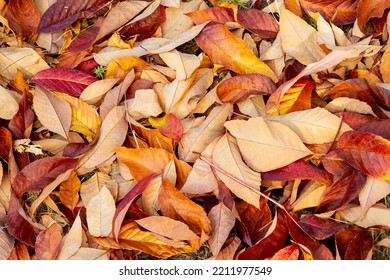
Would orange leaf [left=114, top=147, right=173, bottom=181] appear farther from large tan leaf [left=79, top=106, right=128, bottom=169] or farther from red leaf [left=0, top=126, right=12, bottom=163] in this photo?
red leaf [left=0, top=126, right=12, bottom=163]

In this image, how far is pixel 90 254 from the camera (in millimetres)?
1355

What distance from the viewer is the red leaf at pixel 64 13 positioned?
1469mm

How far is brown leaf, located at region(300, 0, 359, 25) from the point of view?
Answer: 147 centimetres

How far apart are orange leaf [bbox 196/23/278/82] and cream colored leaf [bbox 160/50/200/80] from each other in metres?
0.04

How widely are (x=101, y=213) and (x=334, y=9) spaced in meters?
0.71

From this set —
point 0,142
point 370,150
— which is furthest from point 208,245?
point 0,142

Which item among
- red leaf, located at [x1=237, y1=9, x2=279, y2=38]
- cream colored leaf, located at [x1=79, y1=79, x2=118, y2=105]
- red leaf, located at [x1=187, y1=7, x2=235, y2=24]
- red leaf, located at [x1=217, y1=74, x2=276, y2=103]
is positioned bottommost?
red leaf, located at [x1=217, y1=74, x2=276, y2=103]

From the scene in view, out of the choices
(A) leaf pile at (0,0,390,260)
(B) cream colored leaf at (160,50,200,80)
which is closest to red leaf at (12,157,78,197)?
(A) leaf pile at (0,0,390,260)

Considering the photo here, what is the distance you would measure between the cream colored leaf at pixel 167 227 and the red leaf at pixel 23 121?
328mm

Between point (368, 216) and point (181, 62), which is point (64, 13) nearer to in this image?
point (181, 62)

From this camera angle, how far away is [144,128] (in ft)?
4.55

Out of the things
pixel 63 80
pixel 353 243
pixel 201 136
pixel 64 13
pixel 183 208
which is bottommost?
pixel 353 243

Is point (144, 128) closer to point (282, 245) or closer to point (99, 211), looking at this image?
point (99, 211)

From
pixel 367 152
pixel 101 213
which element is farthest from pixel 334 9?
pixel 101 213
